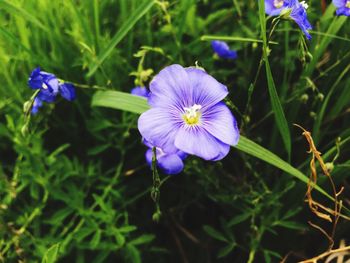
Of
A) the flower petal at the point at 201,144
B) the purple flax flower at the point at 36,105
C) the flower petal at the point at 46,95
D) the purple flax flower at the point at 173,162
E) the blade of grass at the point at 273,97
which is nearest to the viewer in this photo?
the flower petal at the point at 201,144

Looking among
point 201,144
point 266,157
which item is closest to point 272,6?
point 266,157

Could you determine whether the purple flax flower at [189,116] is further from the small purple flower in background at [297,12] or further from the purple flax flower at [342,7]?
the purple flax flower at [342,7]

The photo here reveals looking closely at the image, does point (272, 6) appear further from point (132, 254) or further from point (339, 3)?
point (132, 254)

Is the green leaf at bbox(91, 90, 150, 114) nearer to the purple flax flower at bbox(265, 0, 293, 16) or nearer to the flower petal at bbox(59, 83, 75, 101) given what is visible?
the flower petal at bbox(59, 83, 75, 101)

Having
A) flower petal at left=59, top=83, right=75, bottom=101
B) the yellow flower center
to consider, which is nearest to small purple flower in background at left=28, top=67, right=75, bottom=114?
flower petal at left=59, top=83, right=75, bottom=101

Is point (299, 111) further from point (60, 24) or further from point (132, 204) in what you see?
point (60, 24)

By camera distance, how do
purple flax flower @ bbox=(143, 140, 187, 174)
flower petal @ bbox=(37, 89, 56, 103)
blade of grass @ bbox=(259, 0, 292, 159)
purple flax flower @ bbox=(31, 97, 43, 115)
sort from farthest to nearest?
1. purple flax flower @ bbox=(31, 97, 43, 115)
2. flower petal @ bbox=(37, 89, 56, 103)
3. purple flax flower @ bbox=(143, 140, 187, 174)
4. blade of grass @ bbox=(259, 0, 292, 159)

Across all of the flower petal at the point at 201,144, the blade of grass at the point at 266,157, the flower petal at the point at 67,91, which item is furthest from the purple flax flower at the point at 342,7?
the flower petal at the point at 67,91
